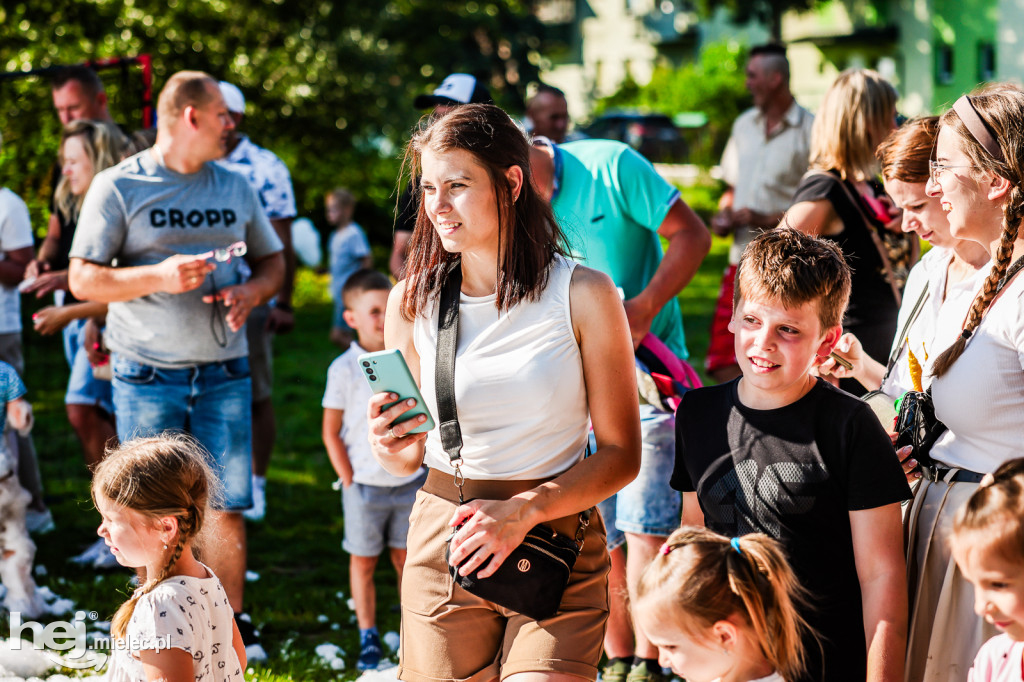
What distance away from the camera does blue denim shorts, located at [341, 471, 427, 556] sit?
4836 millimetres

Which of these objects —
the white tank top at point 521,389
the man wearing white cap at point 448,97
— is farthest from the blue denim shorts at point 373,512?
the white tank top at point 521,389

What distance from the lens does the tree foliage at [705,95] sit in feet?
105

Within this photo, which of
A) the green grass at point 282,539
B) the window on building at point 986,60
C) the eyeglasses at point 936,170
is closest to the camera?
the eyeglasses at point 936,170

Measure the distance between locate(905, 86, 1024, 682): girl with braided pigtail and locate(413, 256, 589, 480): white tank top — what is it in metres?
0.90

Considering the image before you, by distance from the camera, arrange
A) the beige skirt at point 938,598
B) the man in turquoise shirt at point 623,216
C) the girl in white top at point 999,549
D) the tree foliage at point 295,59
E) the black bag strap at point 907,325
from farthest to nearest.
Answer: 1. the tree foliage at point 295,59
2. the man in turquoise shirt at point 623,216
3. the black bag strap at point 907,325
4. the beige skirt at point 938,598
5. the girl in white top at point 999,549

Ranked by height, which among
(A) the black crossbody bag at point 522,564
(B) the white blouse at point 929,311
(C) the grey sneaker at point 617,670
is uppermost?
(B) the white blouse at point 929,311

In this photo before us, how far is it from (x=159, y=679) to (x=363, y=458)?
2.19m

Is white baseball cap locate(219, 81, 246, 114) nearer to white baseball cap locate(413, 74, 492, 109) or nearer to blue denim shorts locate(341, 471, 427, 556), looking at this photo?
white baseball cap locate(413, 74, 492, 109)

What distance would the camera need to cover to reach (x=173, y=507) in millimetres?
3016

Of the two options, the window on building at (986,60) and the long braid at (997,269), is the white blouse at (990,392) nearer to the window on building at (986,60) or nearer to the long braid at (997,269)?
the long braid at (997,269)

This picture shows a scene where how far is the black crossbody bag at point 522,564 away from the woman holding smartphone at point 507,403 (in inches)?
1.3

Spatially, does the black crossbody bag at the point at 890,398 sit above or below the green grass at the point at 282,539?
above

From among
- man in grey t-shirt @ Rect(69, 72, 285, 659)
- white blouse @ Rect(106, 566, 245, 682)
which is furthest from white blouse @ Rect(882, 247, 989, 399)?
man in grey t-shirt @ Rect(69, 72, 285, 659)

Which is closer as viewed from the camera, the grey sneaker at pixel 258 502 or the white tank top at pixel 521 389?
the white tank top at pixel 521 389
